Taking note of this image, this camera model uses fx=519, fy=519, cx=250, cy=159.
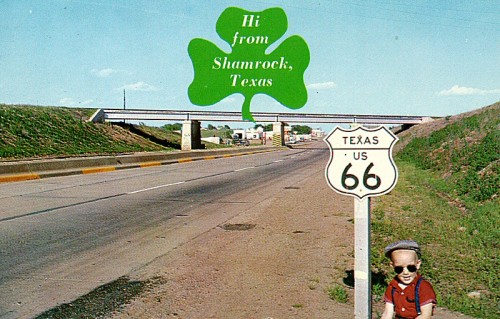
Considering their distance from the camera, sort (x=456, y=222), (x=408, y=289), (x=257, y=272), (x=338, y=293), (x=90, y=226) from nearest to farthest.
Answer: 1. (x=408, y=289)
2. (x=338, y=293)
3. (x=257, y=272)
4. (x=90, y=226)
5. (x=456, y=222)

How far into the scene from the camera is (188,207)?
12180 mm

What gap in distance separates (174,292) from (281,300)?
3.89 feet

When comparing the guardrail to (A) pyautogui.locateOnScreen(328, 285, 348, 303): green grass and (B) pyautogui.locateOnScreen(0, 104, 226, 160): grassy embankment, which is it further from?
(A) pyautogui.locateOnScreen(328, 285, 348, 303): green grass

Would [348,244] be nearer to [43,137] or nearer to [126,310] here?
[126,310]

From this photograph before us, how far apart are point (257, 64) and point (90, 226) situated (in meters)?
5.21

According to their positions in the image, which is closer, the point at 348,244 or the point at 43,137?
the point at 348,244

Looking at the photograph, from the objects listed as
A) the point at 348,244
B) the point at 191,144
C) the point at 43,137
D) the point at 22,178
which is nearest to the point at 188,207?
the point at 348,244

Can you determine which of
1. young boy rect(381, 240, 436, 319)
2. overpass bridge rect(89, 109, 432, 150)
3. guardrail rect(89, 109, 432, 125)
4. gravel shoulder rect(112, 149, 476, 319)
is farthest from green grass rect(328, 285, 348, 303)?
→ overpass bridge rect(89, 109, 432, 150)

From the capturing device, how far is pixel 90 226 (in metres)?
9.43

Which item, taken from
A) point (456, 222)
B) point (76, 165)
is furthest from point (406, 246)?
point (76, 165)

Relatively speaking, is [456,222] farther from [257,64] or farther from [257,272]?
[257,64]

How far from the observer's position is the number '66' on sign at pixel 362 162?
393 centimetres

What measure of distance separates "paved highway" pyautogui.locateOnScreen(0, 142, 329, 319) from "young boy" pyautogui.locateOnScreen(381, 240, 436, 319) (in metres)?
3.41

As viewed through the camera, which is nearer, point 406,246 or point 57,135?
point 406,246
